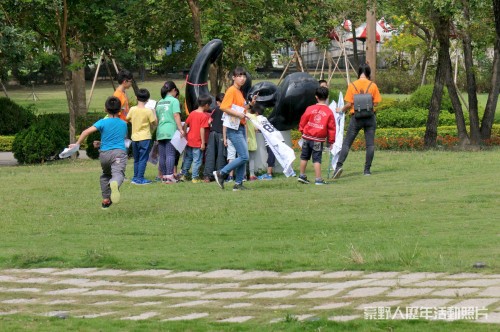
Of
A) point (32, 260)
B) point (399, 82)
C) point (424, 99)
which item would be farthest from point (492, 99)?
point (399, 82)

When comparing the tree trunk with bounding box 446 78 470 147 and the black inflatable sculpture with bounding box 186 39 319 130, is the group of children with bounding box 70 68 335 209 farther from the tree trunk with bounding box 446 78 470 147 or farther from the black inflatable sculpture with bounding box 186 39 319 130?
the tree trunk with bounding box 446 78 470 147

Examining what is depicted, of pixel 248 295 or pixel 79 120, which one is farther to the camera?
pixel 79 120

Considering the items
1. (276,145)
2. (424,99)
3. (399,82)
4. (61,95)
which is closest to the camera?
(276,145)

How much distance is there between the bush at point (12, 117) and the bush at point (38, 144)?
257 inches

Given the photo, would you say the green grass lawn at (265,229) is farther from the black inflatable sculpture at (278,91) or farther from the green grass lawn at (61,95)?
the green grass lawn at (61,95)

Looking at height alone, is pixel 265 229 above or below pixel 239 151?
below

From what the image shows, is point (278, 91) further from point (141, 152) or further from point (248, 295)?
point (248, 295)

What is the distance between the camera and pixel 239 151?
15.7 m

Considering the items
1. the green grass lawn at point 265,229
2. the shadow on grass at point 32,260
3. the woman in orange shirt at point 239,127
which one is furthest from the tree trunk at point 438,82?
the shadow on grass at point 32,260

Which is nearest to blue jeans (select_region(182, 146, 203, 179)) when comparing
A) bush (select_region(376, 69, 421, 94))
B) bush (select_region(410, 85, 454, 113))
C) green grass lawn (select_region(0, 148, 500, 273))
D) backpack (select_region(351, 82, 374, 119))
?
green grass lawn (select_region(0, 148, 500, 273))

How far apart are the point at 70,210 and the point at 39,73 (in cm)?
4583

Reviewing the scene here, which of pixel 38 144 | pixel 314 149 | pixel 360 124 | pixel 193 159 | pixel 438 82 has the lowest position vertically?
pixel 38 144

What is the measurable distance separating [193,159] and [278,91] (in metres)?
1.94

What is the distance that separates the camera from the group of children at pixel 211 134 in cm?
1583
